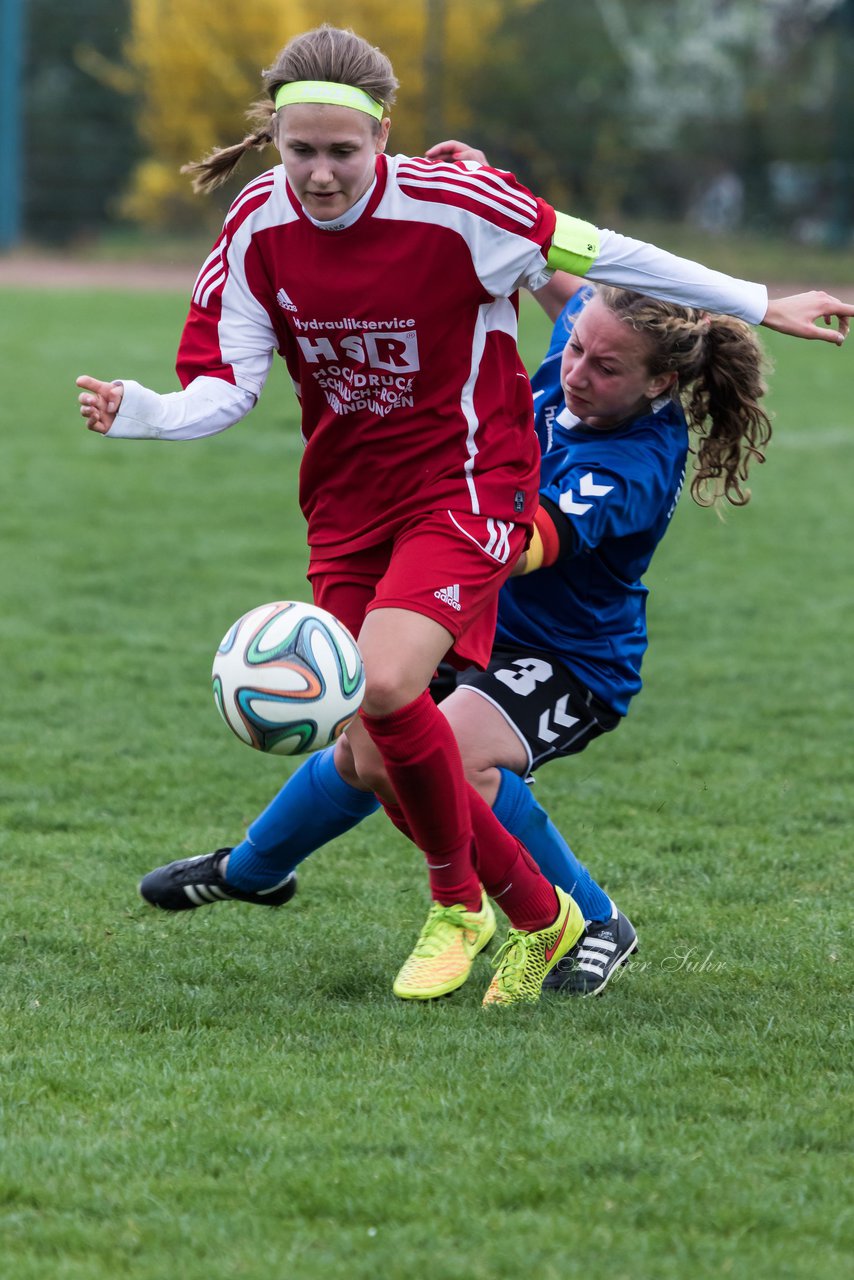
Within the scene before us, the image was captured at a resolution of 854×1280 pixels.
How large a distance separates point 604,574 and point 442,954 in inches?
37.4

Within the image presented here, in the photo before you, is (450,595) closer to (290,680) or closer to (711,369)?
(290,680)

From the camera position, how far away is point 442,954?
3.78 m

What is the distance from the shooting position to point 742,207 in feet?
87.8

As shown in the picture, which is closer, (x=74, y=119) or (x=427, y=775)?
(x=427, y=775)

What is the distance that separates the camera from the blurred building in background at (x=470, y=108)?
26.2 metres

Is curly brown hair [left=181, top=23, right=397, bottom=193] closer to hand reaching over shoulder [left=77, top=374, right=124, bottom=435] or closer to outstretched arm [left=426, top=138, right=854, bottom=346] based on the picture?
hand reaching over shoulder [left=77, top=374, right=124, bottom=435]

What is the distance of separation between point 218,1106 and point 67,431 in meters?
10.3

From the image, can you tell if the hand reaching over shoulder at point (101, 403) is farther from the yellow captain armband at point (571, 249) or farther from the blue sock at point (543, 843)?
the blue sock at point (543, 843)

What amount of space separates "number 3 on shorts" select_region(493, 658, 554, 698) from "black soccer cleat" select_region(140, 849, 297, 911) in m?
0.69

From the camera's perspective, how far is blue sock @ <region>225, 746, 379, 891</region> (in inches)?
157

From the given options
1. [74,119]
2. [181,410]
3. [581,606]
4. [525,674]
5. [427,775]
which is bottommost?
[427,775]

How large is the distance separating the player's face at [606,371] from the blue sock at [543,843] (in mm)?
851

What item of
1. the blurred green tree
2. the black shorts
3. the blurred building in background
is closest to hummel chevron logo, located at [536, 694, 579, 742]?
the black shorts

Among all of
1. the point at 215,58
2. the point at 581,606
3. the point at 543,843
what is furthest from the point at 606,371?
the point at 215,58
